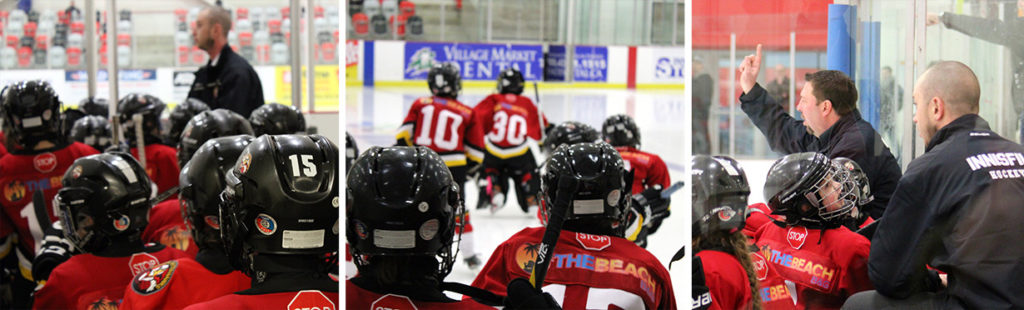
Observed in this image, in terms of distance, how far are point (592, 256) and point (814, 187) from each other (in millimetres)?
533

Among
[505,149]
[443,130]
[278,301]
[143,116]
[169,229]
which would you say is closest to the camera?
[278,301]

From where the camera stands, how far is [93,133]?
14.7 ft

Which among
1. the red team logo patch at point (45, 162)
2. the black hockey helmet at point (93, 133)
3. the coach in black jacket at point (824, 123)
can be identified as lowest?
the red team logo patch at point (45, 162)

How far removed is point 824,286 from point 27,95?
2896 millimetres

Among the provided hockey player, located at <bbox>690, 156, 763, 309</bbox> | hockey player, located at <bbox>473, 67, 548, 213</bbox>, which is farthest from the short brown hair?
hockey player, located at <bbox>473, 67, 548, 213</bbox>

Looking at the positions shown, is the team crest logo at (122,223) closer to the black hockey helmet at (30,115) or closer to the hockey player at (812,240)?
the black hockey helmet at (30,115)

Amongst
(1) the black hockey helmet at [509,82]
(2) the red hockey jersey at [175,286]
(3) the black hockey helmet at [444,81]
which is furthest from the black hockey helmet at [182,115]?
(1) the black hockey helmet at [509,82]

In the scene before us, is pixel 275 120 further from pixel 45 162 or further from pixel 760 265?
pixel 760 265

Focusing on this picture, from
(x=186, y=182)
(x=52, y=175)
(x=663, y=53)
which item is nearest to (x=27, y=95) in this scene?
(x=52, y=175)

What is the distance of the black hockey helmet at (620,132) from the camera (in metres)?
4.45

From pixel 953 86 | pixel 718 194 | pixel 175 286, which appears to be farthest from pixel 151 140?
pixel 953 86

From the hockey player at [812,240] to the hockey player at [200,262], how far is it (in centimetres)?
125

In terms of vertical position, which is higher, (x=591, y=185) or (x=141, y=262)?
(x=591, y=185)

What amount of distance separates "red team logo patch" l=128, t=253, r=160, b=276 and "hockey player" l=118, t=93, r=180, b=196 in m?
1.46
